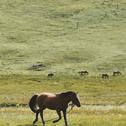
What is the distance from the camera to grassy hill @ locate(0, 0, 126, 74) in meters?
120

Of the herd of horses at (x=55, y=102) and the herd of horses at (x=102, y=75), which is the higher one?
the herd of horses at (x=55, y=102)

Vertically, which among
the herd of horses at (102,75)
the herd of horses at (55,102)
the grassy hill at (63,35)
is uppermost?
the grassy hill at (63,35)

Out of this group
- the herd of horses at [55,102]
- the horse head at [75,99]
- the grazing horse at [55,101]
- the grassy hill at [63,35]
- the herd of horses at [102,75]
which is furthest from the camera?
the grassy hill at [63,35]

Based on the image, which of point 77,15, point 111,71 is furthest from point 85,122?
point 77,15

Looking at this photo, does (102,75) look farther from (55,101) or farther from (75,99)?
(75,99)

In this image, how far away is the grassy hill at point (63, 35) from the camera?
12050 centimetres

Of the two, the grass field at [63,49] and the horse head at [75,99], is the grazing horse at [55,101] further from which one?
the grass field at [63,49]

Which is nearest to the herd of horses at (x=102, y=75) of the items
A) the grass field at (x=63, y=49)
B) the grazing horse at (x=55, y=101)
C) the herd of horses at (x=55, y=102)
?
the grass field at (x=63, y=49)

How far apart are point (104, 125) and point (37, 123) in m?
4.18

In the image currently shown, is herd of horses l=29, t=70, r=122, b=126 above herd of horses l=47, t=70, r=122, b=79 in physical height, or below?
above

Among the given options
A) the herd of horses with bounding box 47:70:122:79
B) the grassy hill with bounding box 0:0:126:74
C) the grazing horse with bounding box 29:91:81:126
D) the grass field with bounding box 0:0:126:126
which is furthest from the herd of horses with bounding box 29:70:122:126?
the grassy hill with bounding box 0:0:126:74

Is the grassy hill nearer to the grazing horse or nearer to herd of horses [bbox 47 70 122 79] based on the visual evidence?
herd of horses [bbox 47 70 122 79]

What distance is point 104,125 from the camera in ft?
85.7

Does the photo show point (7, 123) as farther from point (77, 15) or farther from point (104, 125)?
point (77, 15)
